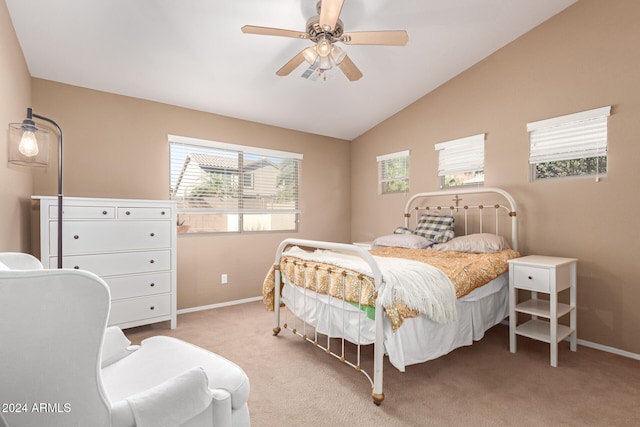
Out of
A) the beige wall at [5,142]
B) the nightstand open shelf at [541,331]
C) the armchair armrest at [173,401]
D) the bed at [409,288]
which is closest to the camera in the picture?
the armchair armrest at [173,401]

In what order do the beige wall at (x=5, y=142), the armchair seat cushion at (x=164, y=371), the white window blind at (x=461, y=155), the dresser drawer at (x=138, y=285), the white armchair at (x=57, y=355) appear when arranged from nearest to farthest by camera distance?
the white armchair at (x=57, y=355), the armchair seat cushion at (x=164, y=371), the beige wall at (x=5, y=142), the dresser drawer at (x=138, y=285), the white window blind at (x=461, y=155)

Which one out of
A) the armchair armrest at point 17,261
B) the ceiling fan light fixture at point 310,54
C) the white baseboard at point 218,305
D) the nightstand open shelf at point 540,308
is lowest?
the white baseboard at point 218,305

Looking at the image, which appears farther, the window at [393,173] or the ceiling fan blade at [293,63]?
the window at [393,173]

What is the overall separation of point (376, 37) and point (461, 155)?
6.94 feet

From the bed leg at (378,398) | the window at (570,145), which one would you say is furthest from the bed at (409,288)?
the window at (570,145)

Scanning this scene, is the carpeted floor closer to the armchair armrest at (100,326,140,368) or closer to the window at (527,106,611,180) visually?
the armchair armrest at (100,326,140,368)

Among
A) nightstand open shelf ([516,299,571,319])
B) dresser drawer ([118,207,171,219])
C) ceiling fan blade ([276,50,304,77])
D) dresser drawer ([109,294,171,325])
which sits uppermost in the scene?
ceiling fan blade ([276,50,304,77])

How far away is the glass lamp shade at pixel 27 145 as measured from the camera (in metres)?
1.99

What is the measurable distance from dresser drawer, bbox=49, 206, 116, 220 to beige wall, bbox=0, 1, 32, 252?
0.23m

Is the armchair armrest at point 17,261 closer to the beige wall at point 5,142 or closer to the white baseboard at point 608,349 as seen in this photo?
the beige wall at point 5,142

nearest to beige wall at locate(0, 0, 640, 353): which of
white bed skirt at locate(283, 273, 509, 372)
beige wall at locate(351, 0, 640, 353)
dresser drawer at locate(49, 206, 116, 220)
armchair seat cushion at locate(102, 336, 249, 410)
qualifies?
beige wall at locate(351, 0, 640, 353)

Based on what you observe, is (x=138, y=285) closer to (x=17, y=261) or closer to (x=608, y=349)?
(x=17, y=261)

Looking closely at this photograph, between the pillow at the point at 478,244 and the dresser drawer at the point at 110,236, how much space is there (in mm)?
2882

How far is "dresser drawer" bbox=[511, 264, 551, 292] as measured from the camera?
2.52 meters
